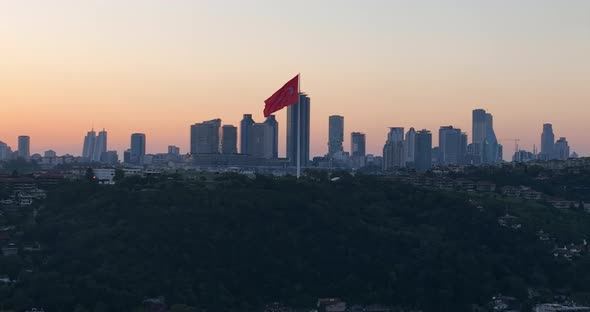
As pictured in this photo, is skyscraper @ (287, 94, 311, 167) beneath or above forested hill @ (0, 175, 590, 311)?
above

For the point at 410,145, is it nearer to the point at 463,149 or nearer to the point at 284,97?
the point at 463,149

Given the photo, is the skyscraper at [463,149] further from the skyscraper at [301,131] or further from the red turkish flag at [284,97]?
the red turkish flag at [284,97]

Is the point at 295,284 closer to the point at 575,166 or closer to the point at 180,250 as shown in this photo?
the point at 180,250

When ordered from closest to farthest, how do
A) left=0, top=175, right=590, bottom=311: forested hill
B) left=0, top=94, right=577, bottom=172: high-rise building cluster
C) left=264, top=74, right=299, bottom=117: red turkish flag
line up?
left=0, top=175, right=590, bottom=311: forested hill, left=264, top=74, right=299, bottom=117: red turkish flag, left=0, top=94, right=577, bottom=172: high-rise building cluster

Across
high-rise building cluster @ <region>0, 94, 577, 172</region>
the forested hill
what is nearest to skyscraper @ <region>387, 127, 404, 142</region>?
high-rise building cluster @ <region>0, 94, 577, 172</region>

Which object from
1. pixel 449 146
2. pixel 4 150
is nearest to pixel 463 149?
pixel 449 146

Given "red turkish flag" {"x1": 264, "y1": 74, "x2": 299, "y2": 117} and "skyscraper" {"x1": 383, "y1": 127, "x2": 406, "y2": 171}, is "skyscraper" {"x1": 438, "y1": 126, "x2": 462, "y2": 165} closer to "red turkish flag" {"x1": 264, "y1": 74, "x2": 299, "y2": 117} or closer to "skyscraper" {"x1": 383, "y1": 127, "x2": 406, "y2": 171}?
"skyscraper" {"x1": 383, "y1": 127, "x2": 406, "y2": 171}
